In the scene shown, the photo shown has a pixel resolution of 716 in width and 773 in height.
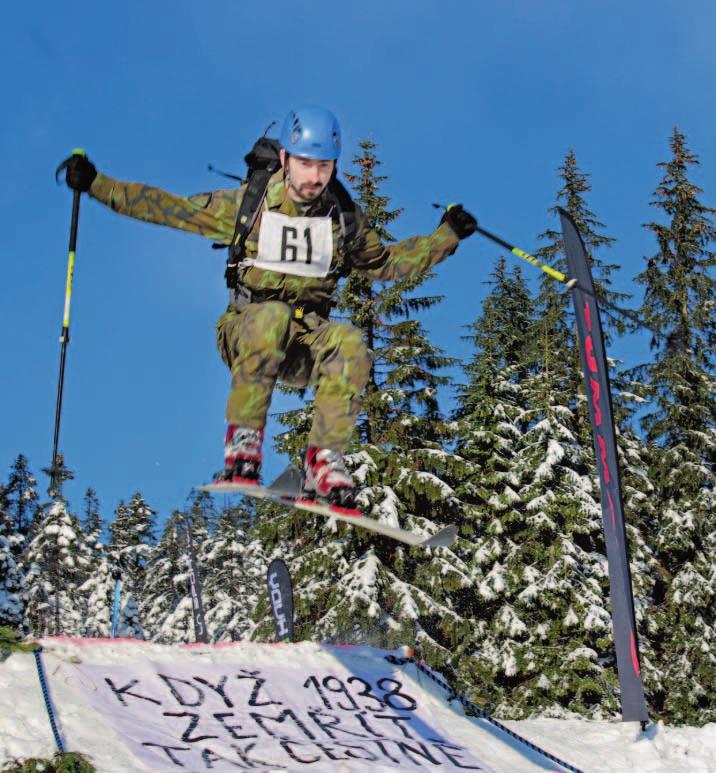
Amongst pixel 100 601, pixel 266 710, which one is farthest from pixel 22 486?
pixel 266 710

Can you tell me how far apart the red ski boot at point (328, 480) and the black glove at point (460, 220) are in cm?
180

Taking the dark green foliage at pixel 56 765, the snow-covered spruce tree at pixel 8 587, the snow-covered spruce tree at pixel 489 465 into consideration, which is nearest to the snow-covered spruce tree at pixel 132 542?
the snow-covered spruce tree at pixel 8 587

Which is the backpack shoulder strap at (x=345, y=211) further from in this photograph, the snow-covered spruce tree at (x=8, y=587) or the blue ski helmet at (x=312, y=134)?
the snow-covered spruce tree at (x=8, y=587)

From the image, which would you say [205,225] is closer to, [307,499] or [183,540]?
[307,499]

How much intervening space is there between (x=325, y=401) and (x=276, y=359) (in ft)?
1.37

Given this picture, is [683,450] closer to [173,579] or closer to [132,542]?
[173,579]

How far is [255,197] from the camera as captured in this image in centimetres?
627

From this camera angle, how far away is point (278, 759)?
8.92 m

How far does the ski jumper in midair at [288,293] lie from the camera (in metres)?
6.06

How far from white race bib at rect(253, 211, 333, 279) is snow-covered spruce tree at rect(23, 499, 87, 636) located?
110 ft

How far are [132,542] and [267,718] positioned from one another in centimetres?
4462

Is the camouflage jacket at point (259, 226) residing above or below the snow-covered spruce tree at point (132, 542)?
above

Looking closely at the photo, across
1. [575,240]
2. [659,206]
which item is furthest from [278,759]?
[659,206]

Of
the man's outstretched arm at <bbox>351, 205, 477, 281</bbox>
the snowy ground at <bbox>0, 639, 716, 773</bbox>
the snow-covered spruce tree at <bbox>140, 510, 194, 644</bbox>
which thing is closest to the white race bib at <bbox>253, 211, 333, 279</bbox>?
the man's outstretched arm at <bbox>351, 205, 477, 281</bbox>
